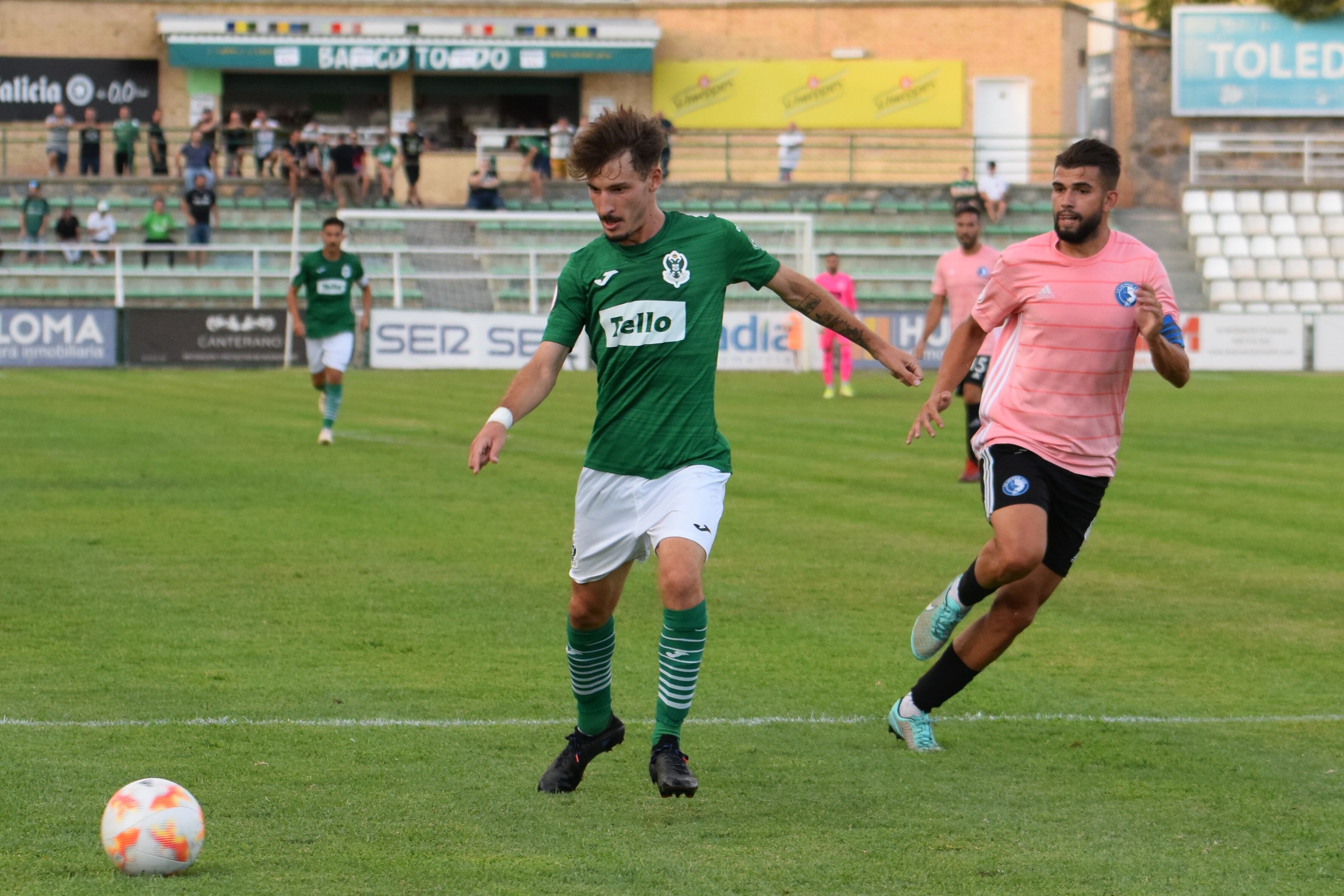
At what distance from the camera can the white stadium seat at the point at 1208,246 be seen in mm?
39875

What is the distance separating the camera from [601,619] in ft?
19.5

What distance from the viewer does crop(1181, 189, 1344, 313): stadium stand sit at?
1512 inches

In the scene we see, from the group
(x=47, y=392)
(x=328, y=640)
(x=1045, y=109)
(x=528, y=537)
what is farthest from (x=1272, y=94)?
(x=328, y=640)

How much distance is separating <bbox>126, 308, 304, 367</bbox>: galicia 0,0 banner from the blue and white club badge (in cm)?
2551

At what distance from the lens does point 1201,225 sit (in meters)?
40.9

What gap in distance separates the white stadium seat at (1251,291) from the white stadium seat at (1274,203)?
3.53 metres

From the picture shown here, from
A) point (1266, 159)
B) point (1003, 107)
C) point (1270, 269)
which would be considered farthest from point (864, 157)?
point (1270, 269)

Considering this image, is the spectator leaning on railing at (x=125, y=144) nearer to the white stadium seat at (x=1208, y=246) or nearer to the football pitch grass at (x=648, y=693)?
the white stadium seat at (x=1208, y=246)

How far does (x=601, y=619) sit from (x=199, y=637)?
3.18 meters

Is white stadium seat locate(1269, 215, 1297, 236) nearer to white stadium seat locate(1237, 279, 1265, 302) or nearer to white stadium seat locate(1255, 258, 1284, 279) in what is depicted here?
white stadium seat locate(1255, 258, 1284, 279)

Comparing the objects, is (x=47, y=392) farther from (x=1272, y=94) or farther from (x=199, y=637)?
(x=1272, y=94)

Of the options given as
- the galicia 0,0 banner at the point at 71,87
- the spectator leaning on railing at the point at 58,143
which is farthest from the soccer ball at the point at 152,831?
the galicia 0,0 banner at the point at 71,87

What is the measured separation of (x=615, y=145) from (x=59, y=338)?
27.0m

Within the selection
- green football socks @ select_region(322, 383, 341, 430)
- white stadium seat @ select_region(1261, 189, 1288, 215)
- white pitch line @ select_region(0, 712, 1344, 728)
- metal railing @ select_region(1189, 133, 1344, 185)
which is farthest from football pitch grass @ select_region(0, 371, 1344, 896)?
metal railing @ select_region(1189, 133, 1344, 185)
